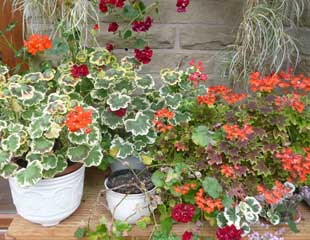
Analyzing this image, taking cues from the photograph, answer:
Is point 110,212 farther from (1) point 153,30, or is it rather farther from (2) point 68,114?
(1) point 153,30

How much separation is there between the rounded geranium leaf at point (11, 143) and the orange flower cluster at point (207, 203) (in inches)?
22.0

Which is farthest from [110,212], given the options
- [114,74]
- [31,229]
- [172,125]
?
[114,74]

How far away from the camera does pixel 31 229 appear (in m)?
1.19

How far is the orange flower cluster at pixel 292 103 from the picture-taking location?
1146 mm

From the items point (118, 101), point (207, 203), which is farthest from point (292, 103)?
point (118, 101)

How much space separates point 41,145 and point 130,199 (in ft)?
1.08

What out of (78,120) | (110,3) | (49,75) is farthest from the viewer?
(110,3)

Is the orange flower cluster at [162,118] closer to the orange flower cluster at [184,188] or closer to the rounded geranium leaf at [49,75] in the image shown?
the orange flower cluster at [184,188]

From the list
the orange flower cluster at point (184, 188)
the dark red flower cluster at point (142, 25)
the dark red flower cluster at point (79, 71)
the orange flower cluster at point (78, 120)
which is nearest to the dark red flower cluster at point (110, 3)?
the dark red flower cluster at point (142, 25)

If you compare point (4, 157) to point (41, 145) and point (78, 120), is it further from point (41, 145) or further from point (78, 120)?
point (78, 120)

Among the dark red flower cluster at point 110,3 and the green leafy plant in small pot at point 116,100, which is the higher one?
the dark red flower cluster at point 110,3

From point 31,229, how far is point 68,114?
41 cm

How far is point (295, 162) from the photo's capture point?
3.67 ft

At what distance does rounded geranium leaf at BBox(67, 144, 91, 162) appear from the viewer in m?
1.12
